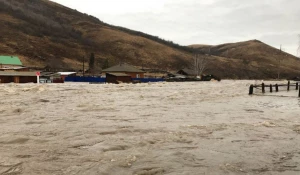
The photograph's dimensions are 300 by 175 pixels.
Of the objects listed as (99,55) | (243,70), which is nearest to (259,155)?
(99,55)

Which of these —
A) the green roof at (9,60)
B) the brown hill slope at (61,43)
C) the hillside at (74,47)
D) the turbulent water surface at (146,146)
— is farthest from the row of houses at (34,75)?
the turbulent water surface at (146,146)

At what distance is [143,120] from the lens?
14703 mm

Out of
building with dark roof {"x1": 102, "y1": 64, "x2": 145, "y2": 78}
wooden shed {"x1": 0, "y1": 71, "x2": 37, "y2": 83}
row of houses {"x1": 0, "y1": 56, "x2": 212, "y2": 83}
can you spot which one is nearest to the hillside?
row of houses {"x1": 0, "y1": 56, "x2": 212, "y2": 83}

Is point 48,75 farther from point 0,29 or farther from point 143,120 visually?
point 0,29

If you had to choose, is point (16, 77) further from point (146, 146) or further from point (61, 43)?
point (61, 43)

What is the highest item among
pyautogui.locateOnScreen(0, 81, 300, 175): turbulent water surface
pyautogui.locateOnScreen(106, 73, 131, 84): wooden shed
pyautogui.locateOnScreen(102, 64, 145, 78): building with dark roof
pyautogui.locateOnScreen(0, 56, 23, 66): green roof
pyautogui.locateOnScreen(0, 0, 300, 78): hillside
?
pyautogui.locateOnScreen(0, 0, 300, 78): hillside

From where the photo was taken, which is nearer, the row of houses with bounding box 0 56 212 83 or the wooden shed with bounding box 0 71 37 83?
the wooden shed with bounding box 0 71 37 83

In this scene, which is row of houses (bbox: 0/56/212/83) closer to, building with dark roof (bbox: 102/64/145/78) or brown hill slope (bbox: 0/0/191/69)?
building with dark roof (bbox: 102/64/145/78)

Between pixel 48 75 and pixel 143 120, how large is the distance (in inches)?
2256

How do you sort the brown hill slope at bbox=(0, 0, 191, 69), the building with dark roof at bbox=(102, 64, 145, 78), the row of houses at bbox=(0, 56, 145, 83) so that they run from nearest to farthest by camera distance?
the row of houses at bbox=(0, 56, 145, 83)
the building with dark roof at bbox=(102, 64, 145, 78)
the brown hill slope at bbox=(0, 0, 191, 69)

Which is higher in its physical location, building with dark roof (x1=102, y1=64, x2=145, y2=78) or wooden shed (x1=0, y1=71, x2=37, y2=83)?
building with dark roof (x1=102, y1=64, x2=145, y2=78)

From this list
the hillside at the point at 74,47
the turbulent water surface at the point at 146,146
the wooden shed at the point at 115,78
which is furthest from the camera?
the hillside at the point at 74,47

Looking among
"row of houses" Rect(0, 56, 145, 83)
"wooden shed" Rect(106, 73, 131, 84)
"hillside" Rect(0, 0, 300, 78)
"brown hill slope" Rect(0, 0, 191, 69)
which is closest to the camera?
"row of houses" Rect(0, 56, 145, 83)

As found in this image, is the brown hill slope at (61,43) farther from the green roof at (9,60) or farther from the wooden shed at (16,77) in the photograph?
the wooden shed at (16,77)
